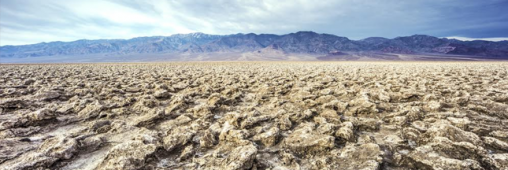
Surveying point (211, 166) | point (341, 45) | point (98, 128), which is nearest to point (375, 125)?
point (211, 166)

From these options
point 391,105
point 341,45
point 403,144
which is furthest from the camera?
point 341,45

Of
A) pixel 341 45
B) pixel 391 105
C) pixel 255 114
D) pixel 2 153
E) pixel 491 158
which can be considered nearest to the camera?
pixel 491 158

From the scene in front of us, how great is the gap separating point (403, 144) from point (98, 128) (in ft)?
11.4

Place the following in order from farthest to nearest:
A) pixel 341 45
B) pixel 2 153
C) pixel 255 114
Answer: pixel 341 45 < pixel 255 114 < pixel 2 153

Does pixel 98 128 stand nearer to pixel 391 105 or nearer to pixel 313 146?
pixel 313 146

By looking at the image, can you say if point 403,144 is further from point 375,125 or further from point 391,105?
point 391,105

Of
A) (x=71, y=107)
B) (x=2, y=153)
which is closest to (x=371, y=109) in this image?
(x=2, y=153)

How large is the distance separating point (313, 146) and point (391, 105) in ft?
7.58

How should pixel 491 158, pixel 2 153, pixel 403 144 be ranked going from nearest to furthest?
pixel 491 158
pixel 2 153
pixel 403 144

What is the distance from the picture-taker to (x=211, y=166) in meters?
1.93

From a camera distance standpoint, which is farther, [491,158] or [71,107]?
[71,107]

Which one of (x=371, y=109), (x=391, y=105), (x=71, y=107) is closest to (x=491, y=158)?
(x=371, y=109)

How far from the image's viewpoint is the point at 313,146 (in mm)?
2227

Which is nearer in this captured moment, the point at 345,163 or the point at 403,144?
the point at 345,163
